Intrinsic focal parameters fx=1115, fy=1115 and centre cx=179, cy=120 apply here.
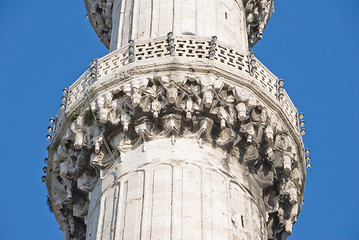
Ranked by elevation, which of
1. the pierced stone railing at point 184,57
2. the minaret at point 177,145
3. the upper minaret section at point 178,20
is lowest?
the minaret at point 177,145

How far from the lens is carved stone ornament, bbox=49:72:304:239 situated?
17.2 meters

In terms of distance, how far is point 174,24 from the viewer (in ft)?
62.7

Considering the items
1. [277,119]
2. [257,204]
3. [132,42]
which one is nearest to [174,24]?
[132,42]

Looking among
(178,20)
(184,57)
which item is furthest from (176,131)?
(178,20)

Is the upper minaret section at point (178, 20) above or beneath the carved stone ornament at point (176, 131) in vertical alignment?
above

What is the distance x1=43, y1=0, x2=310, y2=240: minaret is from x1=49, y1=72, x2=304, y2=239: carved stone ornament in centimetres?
2

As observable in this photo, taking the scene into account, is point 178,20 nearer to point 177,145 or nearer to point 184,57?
point 184,57

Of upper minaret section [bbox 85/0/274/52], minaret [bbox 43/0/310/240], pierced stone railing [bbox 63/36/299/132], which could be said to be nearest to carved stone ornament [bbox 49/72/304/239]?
minaret [bbox 43/0/310/240]

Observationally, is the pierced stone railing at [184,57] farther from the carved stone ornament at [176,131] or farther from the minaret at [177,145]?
the carved stone ornament at [176,131]

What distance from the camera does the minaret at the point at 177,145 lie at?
16.2m

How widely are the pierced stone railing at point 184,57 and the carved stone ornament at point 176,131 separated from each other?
38cm

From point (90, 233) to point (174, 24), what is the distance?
4.38 m

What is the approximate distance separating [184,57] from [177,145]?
154 centimetres

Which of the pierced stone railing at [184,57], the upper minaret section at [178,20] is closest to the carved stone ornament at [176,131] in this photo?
the pierced stone railing at [184,57]
